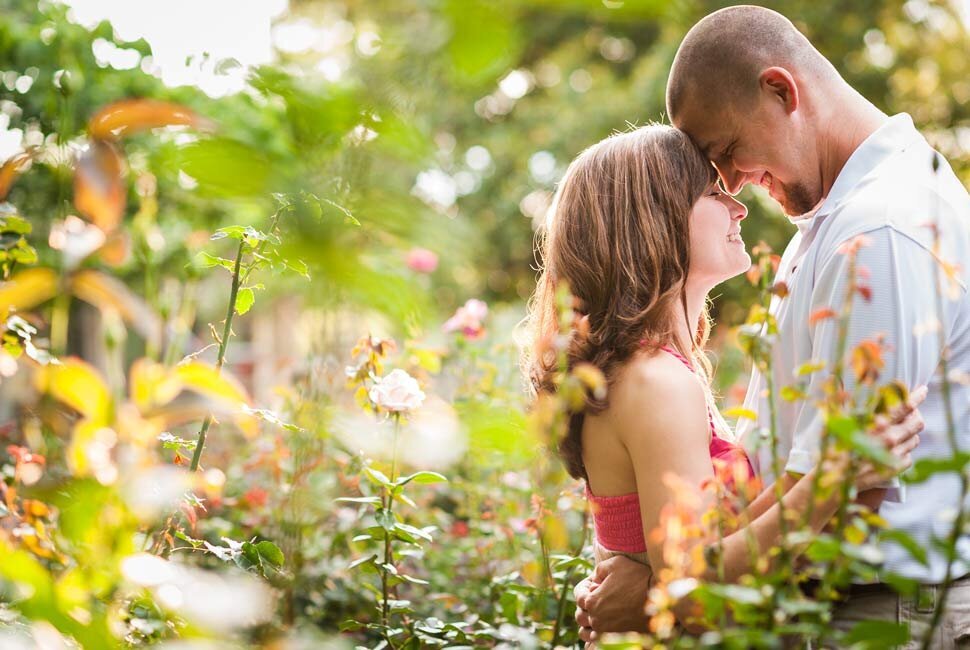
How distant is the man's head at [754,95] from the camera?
6.81 ft

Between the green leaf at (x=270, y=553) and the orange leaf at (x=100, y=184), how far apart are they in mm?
1046

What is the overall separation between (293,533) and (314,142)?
0.44 meters

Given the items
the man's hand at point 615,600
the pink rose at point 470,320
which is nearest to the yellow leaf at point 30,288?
the man's hand at point 615,600

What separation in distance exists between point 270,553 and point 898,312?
126 centimetres

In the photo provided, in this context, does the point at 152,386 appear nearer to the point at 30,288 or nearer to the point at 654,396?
the point at 30,288

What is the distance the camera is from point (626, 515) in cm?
186

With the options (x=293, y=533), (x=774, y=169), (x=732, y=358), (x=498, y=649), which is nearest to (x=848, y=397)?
(x=293, y=533)

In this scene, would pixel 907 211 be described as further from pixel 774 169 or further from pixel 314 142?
pixel 314 142

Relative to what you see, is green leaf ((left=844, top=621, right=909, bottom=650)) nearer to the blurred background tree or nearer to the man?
the man

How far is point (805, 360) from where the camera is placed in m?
1.75

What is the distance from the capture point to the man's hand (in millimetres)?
1816

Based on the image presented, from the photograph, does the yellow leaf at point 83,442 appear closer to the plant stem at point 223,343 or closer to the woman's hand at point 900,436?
the plant stem at point 223,343

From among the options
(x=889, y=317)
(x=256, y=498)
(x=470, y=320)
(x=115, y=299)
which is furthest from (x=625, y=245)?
(x=256, y=498)

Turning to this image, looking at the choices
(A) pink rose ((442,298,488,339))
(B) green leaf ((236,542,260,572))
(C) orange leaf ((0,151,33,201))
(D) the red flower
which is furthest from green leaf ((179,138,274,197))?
(D) the red flower
